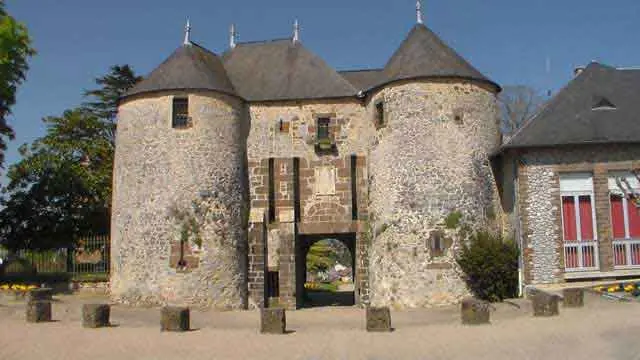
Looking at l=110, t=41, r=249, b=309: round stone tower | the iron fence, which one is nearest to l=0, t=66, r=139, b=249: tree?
the iron fence

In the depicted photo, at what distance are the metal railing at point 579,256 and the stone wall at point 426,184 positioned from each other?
7.56 ft

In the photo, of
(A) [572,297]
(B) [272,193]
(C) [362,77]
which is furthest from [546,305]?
(C) [362,77]

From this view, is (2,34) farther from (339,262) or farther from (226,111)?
(339,262)

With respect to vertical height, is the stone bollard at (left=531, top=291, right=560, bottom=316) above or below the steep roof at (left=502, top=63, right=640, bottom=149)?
below

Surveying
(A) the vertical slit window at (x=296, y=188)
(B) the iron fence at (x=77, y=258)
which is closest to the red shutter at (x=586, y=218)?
(A) the vertical slit window at (x=296, y=188)

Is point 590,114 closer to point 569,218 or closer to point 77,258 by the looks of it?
point 569,218

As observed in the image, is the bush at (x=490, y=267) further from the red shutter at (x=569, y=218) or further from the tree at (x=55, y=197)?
the tree at (x=55, y=197)

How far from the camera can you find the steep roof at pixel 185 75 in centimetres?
1884

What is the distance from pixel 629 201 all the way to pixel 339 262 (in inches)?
1418

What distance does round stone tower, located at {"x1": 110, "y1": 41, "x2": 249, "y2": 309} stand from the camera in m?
18.1

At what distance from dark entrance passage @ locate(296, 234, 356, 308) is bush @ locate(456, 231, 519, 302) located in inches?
184

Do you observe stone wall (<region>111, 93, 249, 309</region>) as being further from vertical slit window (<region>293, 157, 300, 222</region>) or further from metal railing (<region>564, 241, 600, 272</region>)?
metal railing (<region>564, 241, 600, 272</region>)

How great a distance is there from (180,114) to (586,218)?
12010 mm

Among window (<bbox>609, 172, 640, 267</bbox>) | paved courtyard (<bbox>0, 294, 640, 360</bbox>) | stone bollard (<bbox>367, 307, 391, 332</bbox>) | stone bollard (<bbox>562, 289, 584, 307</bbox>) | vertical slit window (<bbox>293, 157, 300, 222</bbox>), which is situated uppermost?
vertical slit window (<bbox>293, 157, 300, 222</bbox>)
